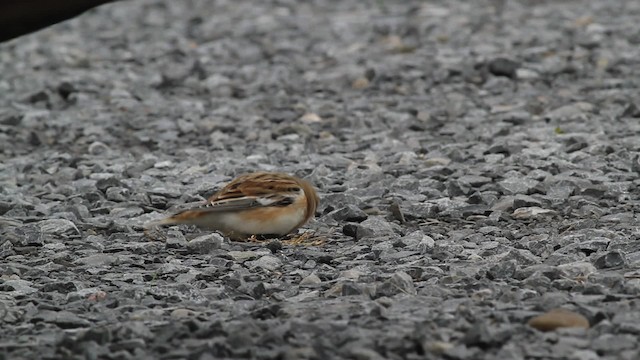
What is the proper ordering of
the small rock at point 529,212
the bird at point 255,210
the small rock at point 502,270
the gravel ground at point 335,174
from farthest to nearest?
the small rock at point 529,212 → the bird at point 255,210 → the small rock at point 502,270 → the gravel ground at point 335,174

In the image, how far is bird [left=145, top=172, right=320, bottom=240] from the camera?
307 inches

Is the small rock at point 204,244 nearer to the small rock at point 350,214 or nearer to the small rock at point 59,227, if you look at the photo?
the small rock at point 59,227

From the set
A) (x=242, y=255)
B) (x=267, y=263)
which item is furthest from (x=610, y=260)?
(x=242, y=255)

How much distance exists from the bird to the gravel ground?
0.42 ft

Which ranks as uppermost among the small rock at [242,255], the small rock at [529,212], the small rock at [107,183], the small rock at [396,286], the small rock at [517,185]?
the small rock at [396,286]

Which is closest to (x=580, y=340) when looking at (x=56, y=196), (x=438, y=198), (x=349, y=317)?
(x=349, y=317)

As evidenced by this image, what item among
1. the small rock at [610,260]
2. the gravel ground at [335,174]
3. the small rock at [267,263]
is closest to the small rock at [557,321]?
the gravel ground at [335,174]

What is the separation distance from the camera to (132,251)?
304 inches

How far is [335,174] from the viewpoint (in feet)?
32.1

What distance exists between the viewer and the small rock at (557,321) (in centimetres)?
Answer: 557

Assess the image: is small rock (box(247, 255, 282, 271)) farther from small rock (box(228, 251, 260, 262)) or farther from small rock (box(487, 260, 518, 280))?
small rock (box(487, 260, 518, 280))

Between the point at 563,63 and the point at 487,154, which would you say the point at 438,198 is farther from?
the point at 563,63

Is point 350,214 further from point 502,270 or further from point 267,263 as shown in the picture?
point 502,270

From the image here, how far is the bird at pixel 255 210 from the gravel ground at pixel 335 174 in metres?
0.13
